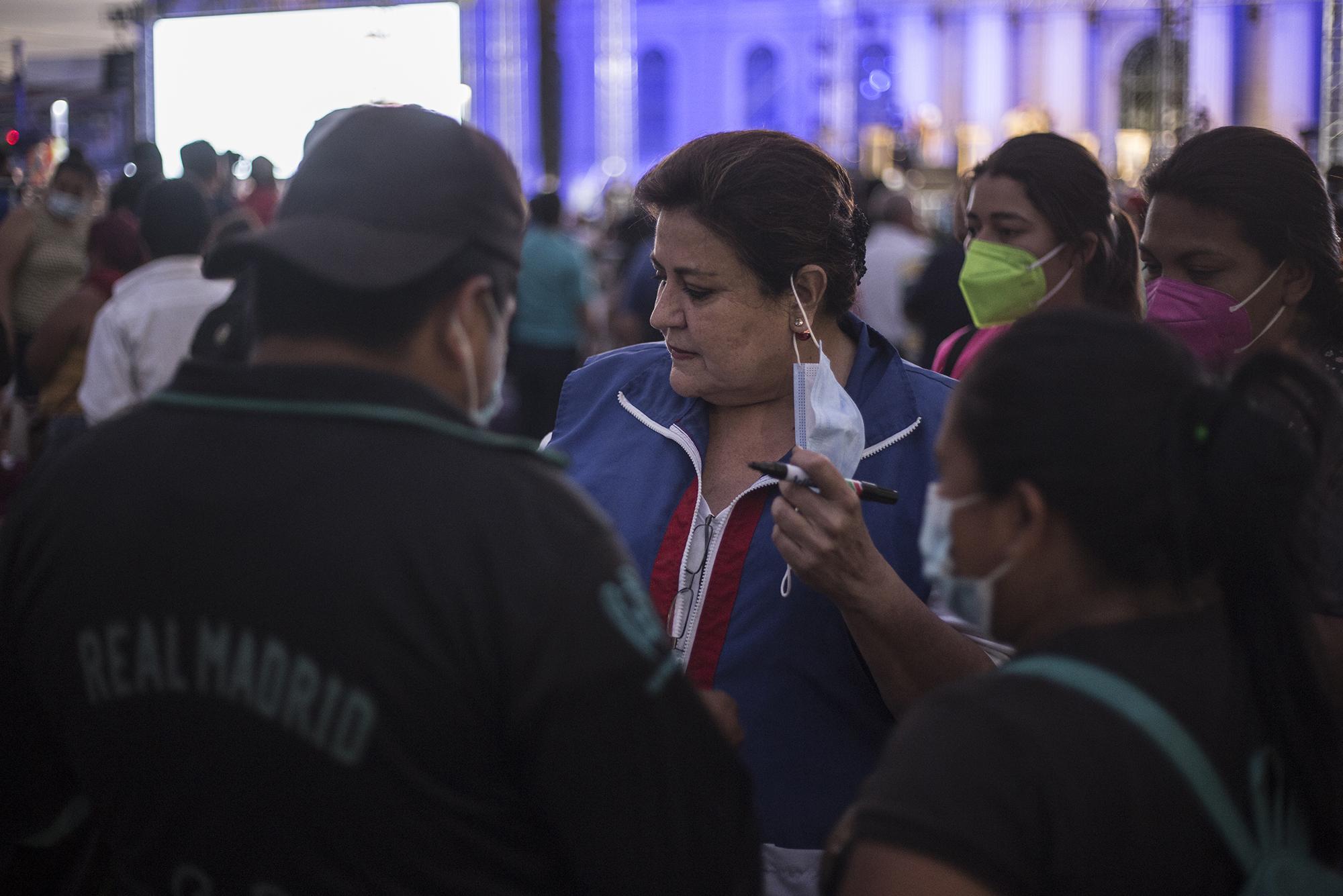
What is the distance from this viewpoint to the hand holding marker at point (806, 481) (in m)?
1.97

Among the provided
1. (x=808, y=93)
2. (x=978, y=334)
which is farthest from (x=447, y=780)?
(x=808, y=93)

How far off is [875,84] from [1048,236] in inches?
1380

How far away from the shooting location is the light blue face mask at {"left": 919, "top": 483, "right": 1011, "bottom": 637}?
4.68ft

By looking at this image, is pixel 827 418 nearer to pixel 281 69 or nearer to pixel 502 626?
pixel 502 626

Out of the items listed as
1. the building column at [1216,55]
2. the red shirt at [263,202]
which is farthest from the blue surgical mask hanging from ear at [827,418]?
the building column at [1216,55]

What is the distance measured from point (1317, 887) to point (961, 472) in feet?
1.74

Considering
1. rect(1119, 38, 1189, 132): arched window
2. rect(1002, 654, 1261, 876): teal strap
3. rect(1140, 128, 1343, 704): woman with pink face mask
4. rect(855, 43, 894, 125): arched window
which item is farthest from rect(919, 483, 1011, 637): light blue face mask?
rect(1119, 38, 1189, 132): arched window

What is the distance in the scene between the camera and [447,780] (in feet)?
4.02

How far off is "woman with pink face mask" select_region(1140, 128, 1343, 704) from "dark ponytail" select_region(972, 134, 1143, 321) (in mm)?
793

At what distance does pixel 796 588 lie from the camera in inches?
85.0

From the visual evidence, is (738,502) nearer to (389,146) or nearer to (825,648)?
(825,648)

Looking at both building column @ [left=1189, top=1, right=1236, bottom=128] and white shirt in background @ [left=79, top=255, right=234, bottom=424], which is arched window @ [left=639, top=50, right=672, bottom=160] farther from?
white shirt in background @ [left=79, top=255, right=234, bottom=424]

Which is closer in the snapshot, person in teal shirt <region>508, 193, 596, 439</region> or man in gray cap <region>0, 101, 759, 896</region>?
man in gray cap <region>0, 101, 759, 896</region>

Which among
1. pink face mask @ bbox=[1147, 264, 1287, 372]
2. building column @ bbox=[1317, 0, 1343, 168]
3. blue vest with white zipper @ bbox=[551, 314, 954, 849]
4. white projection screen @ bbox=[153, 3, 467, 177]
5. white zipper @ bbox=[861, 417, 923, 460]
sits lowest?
blue vest with white zipper @ bbox=[551, 314, 954, 849]
